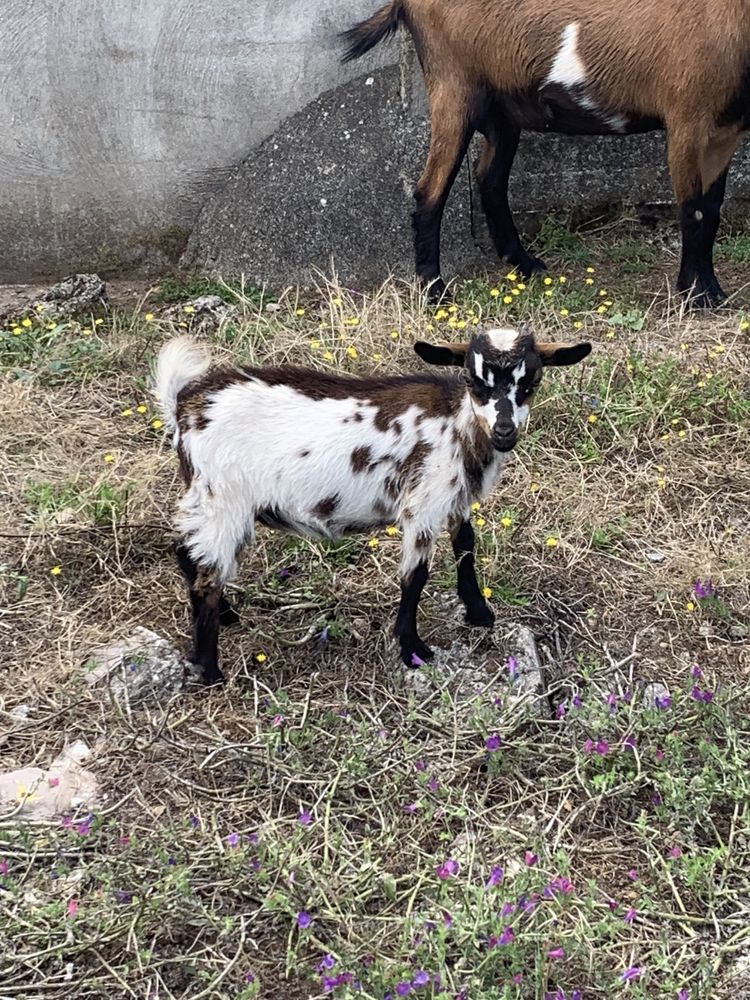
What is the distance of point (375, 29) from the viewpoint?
5441mm

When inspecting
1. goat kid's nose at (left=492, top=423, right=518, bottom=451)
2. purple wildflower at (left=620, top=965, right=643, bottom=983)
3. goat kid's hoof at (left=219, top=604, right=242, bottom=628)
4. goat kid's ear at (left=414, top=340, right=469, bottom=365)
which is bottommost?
purple wildflower at (left=620, top=965, right=643, bottom=983)

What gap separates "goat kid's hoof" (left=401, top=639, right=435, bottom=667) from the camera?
10.9ft

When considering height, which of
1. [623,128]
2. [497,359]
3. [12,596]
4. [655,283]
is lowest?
[12,596]

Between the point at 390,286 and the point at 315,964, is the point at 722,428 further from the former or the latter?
the point at 315,964

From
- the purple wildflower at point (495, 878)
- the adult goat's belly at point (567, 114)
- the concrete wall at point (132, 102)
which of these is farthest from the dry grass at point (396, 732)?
the concrete wall at point (132, 102)

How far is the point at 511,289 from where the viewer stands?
5.46 metres

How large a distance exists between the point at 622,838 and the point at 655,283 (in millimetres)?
3465

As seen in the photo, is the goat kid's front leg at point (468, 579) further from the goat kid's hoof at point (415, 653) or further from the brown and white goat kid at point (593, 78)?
the brown and white goat kid at point (593, 78)

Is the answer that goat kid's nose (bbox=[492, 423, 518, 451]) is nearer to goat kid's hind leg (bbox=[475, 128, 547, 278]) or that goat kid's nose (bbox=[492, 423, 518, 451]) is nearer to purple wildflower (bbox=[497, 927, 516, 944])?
purple wildflower (bbox=[497, 927, 516, 944])

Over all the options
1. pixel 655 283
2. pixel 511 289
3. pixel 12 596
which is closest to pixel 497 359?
pixel 12 596

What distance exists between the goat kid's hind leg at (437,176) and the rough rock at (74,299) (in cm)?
155

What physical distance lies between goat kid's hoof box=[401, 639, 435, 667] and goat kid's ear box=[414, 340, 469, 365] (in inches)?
32.4

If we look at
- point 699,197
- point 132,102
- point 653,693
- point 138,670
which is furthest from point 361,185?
point 653,693

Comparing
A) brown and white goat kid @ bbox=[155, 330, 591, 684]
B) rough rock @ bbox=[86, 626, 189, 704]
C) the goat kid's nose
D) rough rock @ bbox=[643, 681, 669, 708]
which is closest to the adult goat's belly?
brown and white goat kid @ bbox=[155, 330, 591, 684]
